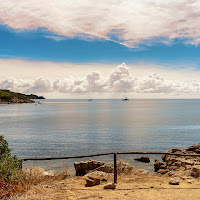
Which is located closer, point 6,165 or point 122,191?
point 6,165

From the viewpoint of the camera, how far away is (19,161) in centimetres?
1139

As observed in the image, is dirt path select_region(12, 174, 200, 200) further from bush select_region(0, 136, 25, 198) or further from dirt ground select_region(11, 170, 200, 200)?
bush select_region(0, 136, 25, 198)

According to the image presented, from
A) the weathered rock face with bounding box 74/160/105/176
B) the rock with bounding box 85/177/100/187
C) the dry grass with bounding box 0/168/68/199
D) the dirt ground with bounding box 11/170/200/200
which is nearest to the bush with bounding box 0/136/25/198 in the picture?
the dry grass with bounding box 0/168/68/199

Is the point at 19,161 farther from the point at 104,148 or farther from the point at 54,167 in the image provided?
the point at 104,148

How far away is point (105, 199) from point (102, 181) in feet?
9.35

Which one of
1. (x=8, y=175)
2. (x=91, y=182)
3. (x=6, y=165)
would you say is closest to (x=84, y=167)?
(x=91, y=182)

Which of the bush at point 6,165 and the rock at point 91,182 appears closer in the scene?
the bush at point 6,165

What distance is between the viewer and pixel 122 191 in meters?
10.6

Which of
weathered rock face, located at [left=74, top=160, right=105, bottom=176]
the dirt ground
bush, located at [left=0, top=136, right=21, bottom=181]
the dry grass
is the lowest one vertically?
weathered rock face, located at [left=74, top=160, right=105, bottom=176]

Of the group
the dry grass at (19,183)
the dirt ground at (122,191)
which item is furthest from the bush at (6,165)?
the dirt ground at (122,191)

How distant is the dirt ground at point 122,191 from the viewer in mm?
9783

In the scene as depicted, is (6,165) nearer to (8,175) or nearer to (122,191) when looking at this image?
(8,175)

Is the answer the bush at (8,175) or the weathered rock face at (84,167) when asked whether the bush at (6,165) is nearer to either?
the bush at (8,175)

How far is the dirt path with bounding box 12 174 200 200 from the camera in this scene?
32.1 feet
